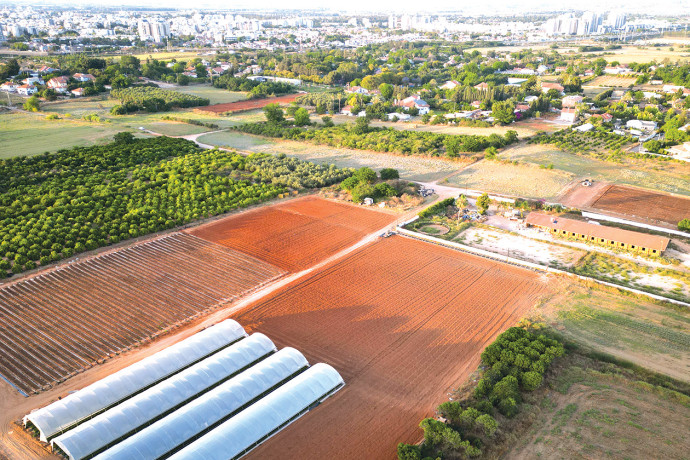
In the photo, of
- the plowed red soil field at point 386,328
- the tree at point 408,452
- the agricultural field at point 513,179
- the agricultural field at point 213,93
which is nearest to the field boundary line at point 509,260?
the plowed red soil field at point 386,328

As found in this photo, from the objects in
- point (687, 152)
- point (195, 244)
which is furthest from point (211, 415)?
point (687, 152)

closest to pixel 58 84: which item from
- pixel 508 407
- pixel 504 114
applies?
pixel 504 114

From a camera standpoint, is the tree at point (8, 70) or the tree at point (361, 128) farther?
the tree at point (8, 70)

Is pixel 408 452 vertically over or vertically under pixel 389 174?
under

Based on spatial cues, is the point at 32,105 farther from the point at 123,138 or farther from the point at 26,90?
the point at 123,138

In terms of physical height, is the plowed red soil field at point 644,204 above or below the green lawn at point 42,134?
below

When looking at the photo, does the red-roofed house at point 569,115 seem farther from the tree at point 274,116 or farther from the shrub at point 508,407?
the shrub at point 508,407

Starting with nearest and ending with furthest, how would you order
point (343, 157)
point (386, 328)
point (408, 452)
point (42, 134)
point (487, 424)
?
point (408, 452), point (487, 424), point (386, 328), point (343, 157), point (42, 134)

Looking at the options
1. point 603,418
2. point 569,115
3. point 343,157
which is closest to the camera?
point 603,418
